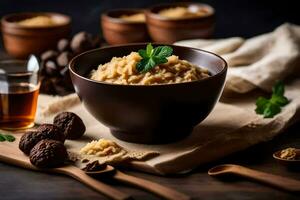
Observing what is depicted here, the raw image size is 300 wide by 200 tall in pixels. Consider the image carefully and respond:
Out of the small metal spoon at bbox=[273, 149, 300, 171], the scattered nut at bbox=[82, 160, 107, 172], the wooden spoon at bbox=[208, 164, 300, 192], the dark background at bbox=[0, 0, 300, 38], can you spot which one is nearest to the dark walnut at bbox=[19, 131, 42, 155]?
the scattered nut at bbox=[82, 160, 107, 172]

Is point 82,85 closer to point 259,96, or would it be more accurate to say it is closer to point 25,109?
point 25,109

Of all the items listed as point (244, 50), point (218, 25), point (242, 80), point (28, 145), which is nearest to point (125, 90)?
point (28, 145)

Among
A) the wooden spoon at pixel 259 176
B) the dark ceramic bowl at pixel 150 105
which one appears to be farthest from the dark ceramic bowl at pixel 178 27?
the wooden spoon at pixel 259 176

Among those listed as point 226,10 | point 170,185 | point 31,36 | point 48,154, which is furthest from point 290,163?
point 226,10

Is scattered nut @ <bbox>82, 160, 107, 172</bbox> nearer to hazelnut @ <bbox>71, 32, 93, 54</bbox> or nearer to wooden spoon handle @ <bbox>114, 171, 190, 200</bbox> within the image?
wooden spoon handle @ <bbox>114, 171, 190, 200</bbox>

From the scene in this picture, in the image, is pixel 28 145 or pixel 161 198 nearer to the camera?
pixel 161 198
